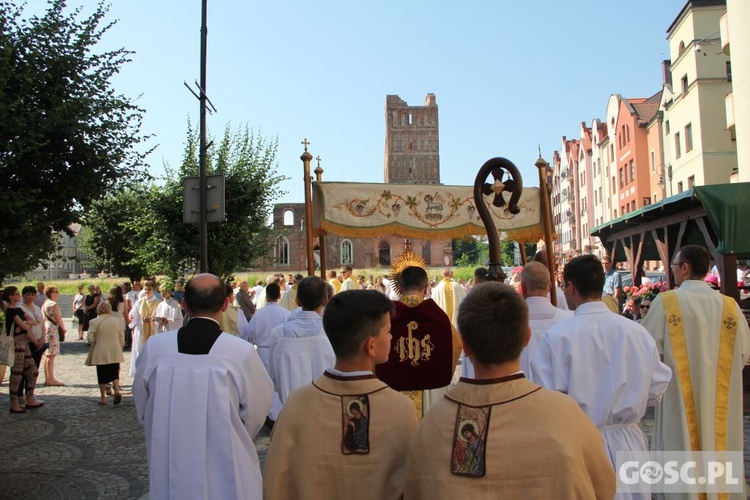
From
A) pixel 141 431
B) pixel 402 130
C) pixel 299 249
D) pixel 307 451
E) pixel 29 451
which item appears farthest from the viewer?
pixel 402 130

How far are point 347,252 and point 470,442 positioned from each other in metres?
75.8

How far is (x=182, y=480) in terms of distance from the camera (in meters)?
3.42

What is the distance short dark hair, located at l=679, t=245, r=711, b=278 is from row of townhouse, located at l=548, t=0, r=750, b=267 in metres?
3.74

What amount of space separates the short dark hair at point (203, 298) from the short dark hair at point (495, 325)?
1860 mm

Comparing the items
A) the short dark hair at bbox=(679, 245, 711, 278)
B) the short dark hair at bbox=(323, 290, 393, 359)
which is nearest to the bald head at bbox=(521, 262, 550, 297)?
the short dark hair at bbox=(679, 245, 711, 278)

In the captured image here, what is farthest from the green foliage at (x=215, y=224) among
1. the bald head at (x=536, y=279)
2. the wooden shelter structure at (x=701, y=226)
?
the bald head at (x=536, y=279)

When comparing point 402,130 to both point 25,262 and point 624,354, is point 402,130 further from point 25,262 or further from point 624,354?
point 624,354

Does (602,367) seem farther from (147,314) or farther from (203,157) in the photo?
(147,314)

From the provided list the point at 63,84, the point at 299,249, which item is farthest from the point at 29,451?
the point at 299,249

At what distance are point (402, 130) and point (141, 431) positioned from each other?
8856 centimetres

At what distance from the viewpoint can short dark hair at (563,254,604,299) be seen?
363 cm

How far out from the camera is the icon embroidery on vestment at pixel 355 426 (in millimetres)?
2320

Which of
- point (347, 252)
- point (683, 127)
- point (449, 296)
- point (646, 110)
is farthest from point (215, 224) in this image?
point (347, 252)

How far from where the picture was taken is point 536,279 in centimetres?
446
